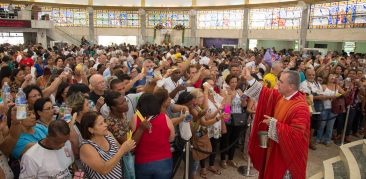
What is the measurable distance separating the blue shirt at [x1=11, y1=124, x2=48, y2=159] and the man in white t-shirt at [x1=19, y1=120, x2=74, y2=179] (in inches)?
14.1

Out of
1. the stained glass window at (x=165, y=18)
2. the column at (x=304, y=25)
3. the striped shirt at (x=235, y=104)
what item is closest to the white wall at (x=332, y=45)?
the column at (x=304, y=25)

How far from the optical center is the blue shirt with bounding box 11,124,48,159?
2891mm

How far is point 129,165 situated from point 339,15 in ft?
67.5

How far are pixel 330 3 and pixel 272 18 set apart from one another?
537 centimetres

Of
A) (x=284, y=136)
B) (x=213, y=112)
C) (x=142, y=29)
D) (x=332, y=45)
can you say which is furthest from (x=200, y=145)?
(x=142, y=29)

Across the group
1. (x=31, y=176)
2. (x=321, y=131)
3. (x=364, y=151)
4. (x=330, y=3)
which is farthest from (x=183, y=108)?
(x=330, y=3)

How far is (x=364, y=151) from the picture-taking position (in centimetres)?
491

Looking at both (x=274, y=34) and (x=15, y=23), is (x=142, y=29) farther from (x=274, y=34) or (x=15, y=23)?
(x=274, y=34)

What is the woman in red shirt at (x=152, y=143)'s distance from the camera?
3074 millimetres

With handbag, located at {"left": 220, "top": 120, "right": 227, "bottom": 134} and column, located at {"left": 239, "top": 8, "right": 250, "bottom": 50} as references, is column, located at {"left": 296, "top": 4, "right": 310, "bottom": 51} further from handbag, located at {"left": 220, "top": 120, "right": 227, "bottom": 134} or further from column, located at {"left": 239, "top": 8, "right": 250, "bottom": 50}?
handbag, located at {"left": 220, "top": 120, "right": 227, "bottom": 134}

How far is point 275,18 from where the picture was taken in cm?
2442

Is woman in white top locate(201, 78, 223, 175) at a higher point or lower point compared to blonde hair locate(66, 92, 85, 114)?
lower

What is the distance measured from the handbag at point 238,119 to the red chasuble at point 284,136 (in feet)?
3.37

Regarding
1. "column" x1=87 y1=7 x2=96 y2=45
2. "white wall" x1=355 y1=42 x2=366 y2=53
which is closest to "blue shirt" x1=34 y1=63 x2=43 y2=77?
"white wall" x1=355 y1=42 x2=366 y2=53
